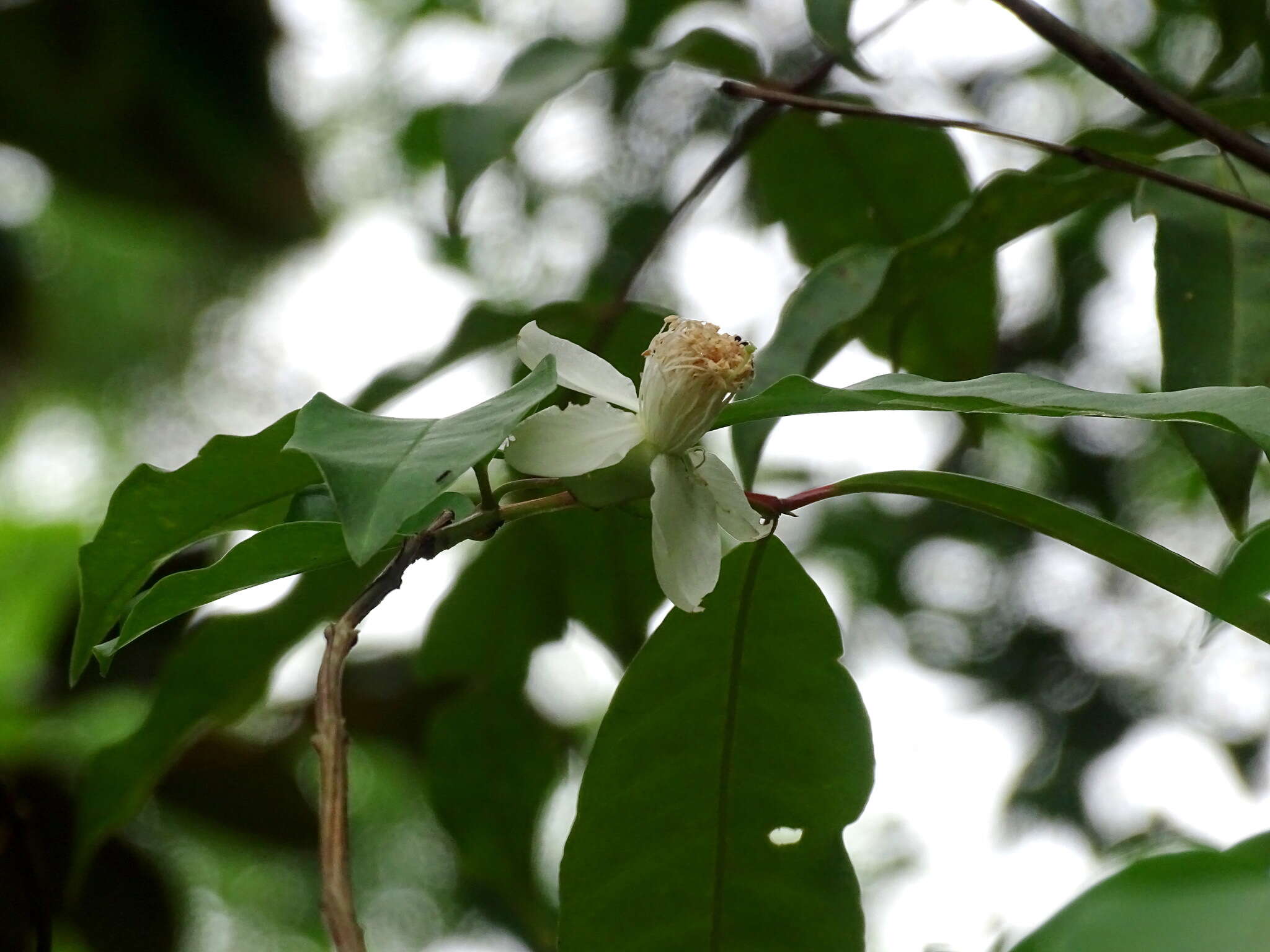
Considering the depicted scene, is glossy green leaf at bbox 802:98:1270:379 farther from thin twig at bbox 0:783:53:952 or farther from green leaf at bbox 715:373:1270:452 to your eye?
thin twig at bbox 0:783:53:952

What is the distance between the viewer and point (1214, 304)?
620 mm

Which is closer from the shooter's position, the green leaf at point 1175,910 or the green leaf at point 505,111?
the green leaf at point 1175,910

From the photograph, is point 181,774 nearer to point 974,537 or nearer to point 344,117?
point 974,537

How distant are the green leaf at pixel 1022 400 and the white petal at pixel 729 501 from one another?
0.04 metres

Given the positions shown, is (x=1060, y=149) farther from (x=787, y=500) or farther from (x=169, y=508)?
(x=169, y=508)

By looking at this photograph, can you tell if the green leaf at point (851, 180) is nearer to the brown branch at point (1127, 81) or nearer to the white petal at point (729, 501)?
the brown branch at point (1127, 81)

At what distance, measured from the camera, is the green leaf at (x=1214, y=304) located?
0.59 m

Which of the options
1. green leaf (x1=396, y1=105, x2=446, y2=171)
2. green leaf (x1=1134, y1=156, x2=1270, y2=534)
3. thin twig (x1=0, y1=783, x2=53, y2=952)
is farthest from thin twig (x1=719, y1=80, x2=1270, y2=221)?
green leaf (x1=396, y1=105, x2=446, y2=171)

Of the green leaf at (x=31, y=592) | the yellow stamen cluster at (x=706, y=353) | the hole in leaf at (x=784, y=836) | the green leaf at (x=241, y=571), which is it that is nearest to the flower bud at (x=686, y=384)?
the yellow stamen cluster at (x=706, y=353)

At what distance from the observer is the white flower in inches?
18.0

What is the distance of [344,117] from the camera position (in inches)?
95.6

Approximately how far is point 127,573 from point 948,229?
1.52 ft

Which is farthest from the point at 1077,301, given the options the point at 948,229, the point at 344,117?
the point at 344,117

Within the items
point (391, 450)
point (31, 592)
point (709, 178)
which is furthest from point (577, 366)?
point (31, 592)
